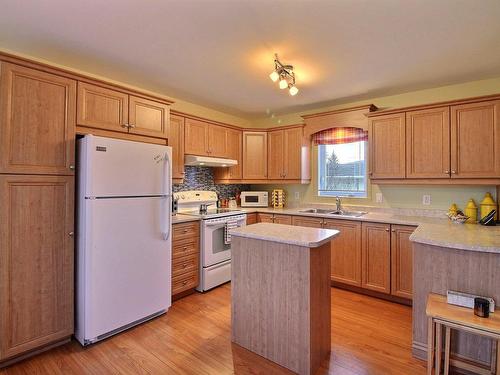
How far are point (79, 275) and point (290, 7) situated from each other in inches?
102

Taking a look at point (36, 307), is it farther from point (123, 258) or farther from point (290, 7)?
point (290, 7)

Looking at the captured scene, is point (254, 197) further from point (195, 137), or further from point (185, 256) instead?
point (185, 256)

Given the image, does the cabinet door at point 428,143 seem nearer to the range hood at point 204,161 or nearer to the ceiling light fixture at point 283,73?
the ceiling light fixture at point 283,73

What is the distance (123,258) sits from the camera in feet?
7.72

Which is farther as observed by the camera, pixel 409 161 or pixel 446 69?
pixel 409 161

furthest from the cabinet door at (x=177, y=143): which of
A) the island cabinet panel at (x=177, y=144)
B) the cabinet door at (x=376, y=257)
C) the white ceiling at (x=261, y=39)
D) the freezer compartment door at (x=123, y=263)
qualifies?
the cabinet door at (x=376, y=257)

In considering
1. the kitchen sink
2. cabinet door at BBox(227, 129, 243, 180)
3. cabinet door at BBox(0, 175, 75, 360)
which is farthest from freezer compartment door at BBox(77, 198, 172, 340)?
the kitchen sink

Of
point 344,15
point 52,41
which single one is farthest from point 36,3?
point 344,15

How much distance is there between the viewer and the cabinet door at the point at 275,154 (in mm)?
4297

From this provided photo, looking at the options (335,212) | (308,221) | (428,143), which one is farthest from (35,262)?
(428,143)

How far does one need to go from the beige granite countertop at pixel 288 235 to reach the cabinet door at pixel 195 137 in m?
1.79

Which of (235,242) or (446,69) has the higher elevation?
(446,69)

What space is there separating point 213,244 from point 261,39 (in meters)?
2.34

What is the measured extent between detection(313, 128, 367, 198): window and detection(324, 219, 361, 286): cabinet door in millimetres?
772
